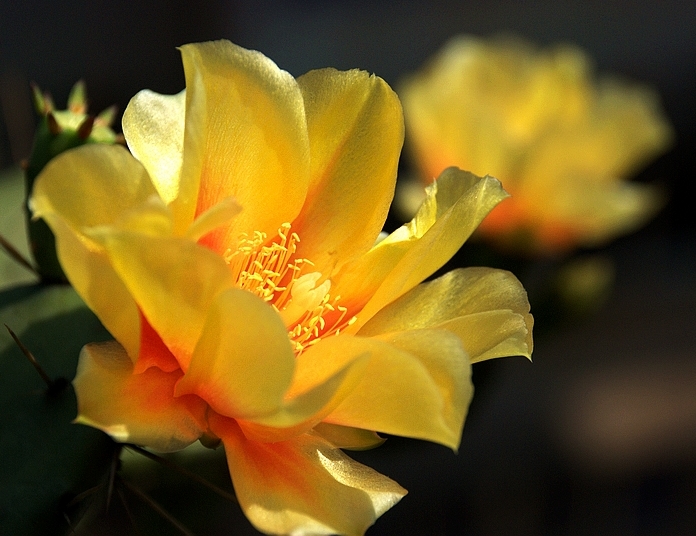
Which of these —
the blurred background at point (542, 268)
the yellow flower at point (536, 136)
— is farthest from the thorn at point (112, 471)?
the blurred background at point (542, 268)

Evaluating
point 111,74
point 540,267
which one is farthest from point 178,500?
point 111,74

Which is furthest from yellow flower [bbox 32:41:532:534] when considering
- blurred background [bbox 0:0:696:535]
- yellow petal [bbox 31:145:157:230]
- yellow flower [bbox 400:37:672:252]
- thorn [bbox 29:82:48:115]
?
blurred background [bbox 0:0:696:535]

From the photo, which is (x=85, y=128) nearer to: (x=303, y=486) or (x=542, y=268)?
(x=303, y=486)

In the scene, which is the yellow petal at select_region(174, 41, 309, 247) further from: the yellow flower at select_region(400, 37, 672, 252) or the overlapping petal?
the yellow flower at select_region(400, 37, 672, 252)

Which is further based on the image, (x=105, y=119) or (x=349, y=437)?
(x=105, y=119)

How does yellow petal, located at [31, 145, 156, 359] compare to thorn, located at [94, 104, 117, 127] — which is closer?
yellow petal, located at [31, 145, 156, 359]

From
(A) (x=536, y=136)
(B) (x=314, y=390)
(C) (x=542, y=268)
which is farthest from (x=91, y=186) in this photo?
(C) (x=542, y=268)

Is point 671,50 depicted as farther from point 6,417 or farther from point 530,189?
point 6,417
